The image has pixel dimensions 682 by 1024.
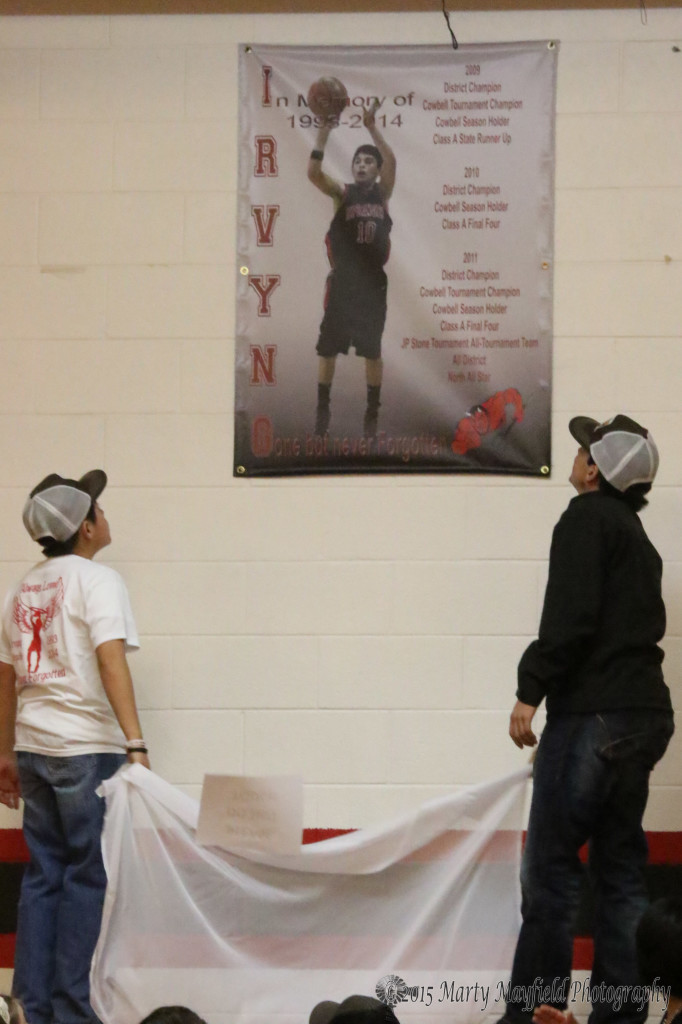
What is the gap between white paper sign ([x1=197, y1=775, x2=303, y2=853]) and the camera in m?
2.57

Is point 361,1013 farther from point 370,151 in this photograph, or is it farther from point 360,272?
point 370,151

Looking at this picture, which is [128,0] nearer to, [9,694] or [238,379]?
[238,379]

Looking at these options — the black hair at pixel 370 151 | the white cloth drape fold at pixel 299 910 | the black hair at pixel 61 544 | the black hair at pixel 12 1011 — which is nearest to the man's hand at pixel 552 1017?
the white cloth drape fold at pixel 299 910

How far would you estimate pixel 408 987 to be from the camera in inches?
103

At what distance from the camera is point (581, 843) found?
250cm

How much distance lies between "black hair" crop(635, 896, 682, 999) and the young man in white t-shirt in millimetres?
1407

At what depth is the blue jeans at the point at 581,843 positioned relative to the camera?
2.45 m

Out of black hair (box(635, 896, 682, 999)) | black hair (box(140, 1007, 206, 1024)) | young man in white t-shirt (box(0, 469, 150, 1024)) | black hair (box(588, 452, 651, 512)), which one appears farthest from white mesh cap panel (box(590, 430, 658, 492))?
black hair (box(140, 1007, 206, 1024))

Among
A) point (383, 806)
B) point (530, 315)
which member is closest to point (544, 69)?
point (530, 315)

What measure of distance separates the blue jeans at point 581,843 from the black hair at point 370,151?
5.83ft

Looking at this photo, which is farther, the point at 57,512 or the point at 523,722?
the point at 57,512

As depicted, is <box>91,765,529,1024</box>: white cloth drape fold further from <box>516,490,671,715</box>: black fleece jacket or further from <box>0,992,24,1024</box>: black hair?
<box>0,992,24,1024</box>: black hair

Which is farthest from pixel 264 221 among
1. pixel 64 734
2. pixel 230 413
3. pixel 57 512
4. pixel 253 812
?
pixel 253 812

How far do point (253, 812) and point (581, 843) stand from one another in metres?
0.77
